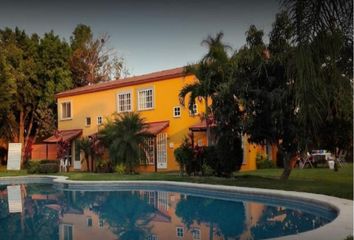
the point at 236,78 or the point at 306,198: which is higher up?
the point at 236,78

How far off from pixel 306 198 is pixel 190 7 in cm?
717

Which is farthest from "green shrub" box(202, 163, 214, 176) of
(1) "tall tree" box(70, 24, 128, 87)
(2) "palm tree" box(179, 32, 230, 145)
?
(1) "tall tree" box(70, 24, 128, 87)

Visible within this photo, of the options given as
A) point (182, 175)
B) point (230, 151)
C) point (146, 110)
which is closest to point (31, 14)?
point (230, 151)

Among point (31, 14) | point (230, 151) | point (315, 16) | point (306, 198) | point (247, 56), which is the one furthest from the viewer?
point (230, 151)

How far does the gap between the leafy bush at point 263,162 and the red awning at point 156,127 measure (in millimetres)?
5358

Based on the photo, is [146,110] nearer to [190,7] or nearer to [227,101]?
[227,101]

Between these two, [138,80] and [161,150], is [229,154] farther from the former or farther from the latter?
[138,80]

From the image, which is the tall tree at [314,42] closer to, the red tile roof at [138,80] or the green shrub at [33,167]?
the red tile roof at [138,80]

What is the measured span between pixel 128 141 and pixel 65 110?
11438 mm

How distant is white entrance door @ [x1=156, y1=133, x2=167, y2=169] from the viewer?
26.7m

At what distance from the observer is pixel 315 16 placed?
20.3 ft

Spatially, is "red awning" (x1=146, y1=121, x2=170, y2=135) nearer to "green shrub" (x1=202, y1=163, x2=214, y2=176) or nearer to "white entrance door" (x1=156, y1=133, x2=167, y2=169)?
"white entrance door" (x1=156, y1=133, x2=167, y2=169)

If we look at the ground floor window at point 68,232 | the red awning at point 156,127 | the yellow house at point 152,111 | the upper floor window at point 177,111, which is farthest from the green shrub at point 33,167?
the ground floor window at point 68,232

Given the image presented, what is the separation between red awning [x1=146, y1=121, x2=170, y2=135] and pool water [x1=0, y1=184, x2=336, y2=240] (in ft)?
27.6
